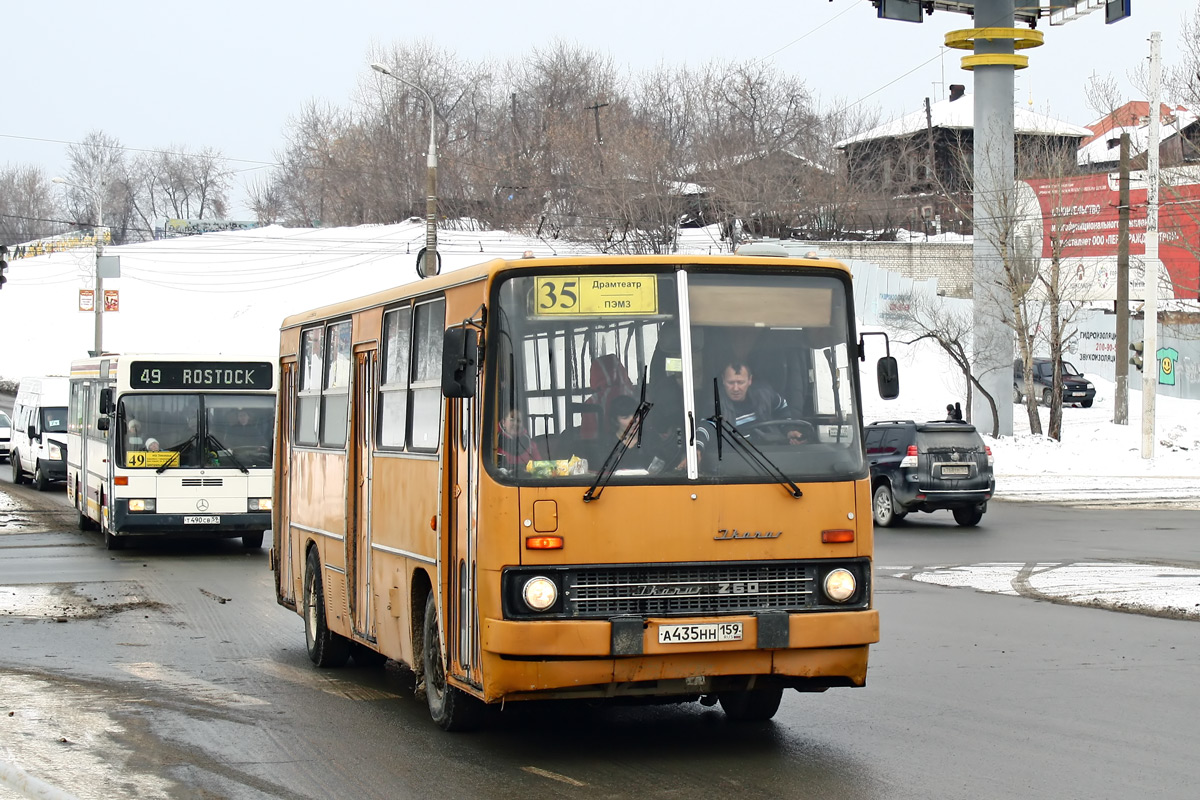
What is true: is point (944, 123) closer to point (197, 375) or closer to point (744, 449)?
point (197, 375)

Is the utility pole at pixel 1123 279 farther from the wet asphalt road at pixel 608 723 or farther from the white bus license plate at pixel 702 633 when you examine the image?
the white bus license plate at pixel 702 633

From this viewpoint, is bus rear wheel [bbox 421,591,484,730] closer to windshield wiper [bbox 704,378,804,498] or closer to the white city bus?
windshield wiper [bbox 704,378,804,498]

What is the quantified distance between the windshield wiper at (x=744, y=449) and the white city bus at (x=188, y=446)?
47.5ft

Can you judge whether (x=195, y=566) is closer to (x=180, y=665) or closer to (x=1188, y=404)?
(x=180, y=665)

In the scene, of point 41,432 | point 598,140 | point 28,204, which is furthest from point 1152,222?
point 28,204

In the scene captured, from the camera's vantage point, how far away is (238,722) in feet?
29.8

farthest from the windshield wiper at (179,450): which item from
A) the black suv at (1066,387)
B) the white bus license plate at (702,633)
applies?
the black suv at (1066,387)

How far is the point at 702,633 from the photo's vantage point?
7.52m

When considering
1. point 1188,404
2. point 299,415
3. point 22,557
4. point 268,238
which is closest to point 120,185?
point 268,238

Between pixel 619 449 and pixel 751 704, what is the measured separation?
7.02 ft

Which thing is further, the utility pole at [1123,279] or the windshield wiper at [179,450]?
the utility pole at [1123,279]

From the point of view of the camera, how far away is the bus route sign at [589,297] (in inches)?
309

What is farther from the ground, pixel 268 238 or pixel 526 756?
pixel 268 238

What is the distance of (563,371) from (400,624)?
2392mm
